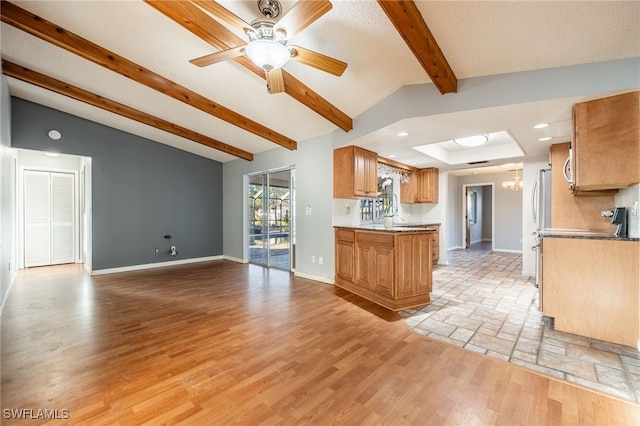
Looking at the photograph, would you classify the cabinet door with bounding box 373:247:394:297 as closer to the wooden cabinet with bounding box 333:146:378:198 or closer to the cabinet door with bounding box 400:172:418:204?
the wooden cabinet with bounding box 333:146:378:198

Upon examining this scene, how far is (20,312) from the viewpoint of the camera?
3.34 metres

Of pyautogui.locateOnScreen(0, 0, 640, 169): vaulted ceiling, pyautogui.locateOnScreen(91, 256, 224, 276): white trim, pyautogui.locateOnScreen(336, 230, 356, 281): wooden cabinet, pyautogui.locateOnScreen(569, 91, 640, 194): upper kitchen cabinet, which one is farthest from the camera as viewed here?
pyautogui.locateOnScreen(91, 256, 224, 276): white trim

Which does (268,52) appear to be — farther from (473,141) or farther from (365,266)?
(473,141)

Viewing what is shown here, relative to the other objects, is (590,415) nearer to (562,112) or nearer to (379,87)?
(562,112)

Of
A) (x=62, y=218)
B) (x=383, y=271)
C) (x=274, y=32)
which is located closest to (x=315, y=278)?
(x=383, y=271)

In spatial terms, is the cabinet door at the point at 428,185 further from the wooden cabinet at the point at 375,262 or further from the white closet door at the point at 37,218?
the white closet door at the point at 37,218

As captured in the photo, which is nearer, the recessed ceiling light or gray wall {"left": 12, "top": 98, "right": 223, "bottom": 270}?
the recessed ceiling light

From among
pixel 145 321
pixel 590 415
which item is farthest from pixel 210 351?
pixel 590 415

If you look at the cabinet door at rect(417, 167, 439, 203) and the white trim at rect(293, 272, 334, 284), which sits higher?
the cabinet door at rect(417, 167, 439, 203)

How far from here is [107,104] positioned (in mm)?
4523

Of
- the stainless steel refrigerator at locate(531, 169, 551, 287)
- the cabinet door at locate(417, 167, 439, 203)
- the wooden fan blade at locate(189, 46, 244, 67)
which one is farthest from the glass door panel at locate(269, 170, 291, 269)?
the stainless steel refrigerator at locate(531, 169, 551, 287)

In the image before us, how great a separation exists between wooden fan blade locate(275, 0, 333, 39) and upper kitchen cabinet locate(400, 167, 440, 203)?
202 inches

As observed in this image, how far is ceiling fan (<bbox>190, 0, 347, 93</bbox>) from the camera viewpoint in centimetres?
174

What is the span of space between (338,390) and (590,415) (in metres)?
1.49
